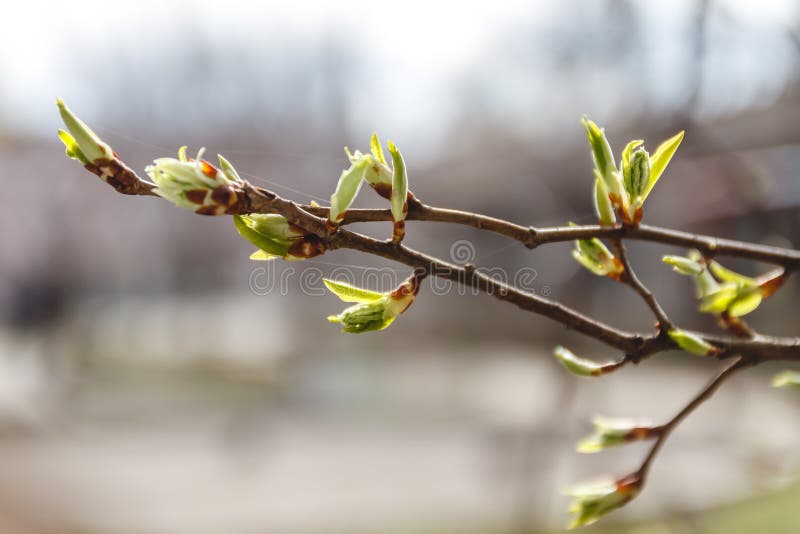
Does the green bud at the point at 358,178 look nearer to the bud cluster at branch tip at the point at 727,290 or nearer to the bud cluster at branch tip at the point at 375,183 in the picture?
the bud cluster at branch tip at the point at 375,183

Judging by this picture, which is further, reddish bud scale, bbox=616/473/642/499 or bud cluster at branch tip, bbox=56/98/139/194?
reddish bud scale, bbox=616/473/642/499

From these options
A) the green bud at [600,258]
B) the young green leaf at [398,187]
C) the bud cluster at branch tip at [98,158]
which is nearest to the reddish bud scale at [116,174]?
the bud cluster at branch tip at [98,158]

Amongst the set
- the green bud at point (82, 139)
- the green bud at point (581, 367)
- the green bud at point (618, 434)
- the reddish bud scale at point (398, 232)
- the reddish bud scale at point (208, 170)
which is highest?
the green bud at point (82, 139)

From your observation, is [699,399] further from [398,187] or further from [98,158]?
[98,158]

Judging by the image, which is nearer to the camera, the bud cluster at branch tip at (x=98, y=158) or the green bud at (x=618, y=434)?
the bud cluster at branch tip at (x=98, y=158)

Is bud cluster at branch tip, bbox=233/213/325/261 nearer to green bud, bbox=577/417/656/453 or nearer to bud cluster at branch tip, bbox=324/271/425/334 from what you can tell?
bud cluster at branch tip, bbox=324/271/425/334

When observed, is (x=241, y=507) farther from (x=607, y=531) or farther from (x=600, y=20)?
(x=600, y=20)

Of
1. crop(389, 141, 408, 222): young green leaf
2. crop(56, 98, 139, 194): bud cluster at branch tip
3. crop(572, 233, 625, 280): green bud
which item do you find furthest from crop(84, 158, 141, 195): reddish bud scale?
crop(572, 233, 625, 280): green bud
